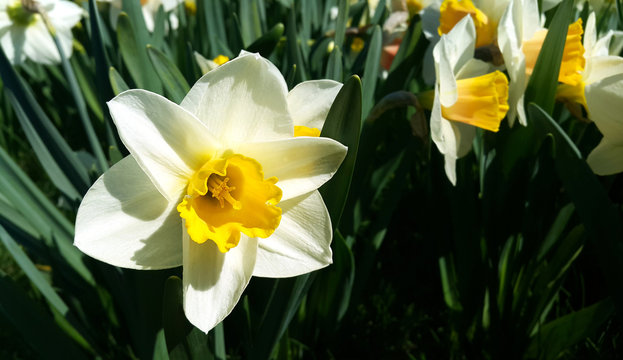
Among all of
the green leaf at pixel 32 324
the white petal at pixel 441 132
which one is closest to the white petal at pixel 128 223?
the green leaf at pixel 32 324

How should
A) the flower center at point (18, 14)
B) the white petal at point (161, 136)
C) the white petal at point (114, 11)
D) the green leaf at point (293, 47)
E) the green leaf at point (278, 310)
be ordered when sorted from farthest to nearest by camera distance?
1. the white petal at point (114, 11)
2. the flower center at point (18, 14)
3. the green leaf at point (293, 47)
4. the green leaf at point (278, 310)
5. the white petal at point (161, 136)

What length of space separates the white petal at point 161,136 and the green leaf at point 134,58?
47 centimetres

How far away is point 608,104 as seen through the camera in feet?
3.67

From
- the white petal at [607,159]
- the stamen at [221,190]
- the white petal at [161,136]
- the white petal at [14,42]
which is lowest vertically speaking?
the white petal at [607,159]

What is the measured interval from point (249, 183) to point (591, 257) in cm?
164

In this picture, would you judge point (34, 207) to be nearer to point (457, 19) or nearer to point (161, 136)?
point (161, 136)

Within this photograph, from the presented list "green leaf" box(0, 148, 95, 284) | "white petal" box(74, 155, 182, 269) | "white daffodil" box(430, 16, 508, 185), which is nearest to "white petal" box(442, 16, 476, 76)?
"white daffodil" box(430, 16, 508, 185)

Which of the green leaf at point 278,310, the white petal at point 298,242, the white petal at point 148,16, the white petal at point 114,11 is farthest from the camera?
the white petal at point 148,16

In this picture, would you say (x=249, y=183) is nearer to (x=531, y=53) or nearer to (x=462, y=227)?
(x=462, y=227)

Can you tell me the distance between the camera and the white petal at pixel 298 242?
82 centimetres

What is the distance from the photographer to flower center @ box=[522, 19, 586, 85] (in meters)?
1.29

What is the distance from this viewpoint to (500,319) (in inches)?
59.9

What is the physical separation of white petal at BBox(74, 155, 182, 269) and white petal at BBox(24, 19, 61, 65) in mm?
1299

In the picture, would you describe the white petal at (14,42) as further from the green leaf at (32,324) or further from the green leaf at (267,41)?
the green leaf at (32,324)
